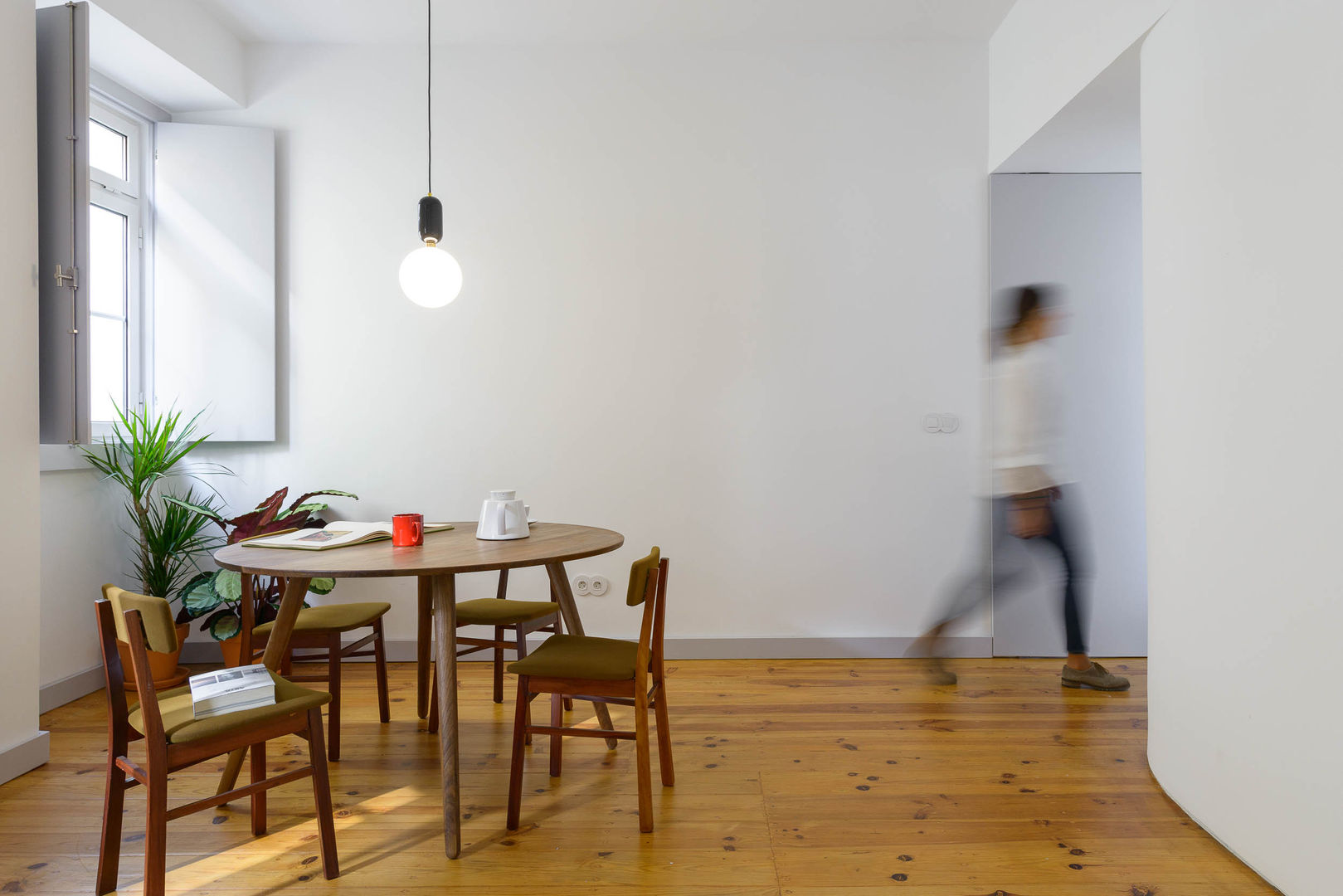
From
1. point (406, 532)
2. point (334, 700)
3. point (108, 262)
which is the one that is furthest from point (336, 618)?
point (108, 262)

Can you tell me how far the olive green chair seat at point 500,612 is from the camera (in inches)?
109

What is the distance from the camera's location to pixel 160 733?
1690mm

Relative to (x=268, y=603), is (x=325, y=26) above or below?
above

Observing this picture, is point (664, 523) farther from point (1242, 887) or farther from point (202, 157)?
point (202, 157)

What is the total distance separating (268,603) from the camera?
3.44m

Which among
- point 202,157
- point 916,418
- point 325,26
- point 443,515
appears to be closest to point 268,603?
point 443,515

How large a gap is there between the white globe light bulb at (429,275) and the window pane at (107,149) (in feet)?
6.94

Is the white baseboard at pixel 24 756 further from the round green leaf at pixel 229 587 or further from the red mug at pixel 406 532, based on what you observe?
the red mug at pixel 406 532

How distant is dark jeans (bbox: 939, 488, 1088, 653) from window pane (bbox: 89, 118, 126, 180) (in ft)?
14.9

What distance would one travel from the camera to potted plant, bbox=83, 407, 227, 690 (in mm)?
3334

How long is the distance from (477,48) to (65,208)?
6.66ft

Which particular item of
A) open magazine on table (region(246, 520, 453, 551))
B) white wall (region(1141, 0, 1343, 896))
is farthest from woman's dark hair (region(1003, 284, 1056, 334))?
open magazine on table (region(246, 520, 453, 551))

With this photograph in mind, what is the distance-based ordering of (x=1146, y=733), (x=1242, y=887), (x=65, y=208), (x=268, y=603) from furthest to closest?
1. (x=268, y=603)
2. (x=1146, y=733)
3. (x=65, y=208)
4. (x=1242, y=887)

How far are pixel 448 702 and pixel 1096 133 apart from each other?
344 cm
